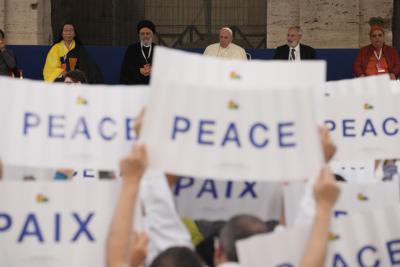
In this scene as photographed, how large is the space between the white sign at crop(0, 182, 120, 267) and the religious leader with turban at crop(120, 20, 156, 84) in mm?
10416

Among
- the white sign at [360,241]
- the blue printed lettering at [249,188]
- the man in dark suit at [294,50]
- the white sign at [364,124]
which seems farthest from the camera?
the man in dark suit at [294,50]

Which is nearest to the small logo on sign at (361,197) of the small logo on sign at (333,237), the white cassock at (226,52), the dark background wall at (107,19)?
the small logo on sign at (333,237)

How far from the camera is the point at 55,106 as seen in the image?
487 centimetres

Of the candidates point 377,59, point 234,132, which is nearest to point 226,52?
point 377,59

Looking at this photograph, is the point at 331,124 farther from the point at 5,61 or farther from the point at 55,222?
the point at 5,61

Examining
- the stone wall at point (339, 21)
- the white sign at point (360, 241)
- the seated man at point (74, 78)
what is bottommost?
the white sign at point (360, 241)

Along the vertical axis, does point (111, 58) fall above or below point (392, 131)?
above

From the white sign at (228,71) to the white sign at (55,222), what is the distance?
20.0 inches

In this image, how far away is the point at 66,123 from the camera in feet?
16.0

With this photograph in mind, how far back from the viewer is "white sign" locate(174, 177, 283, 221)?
16.9 ft

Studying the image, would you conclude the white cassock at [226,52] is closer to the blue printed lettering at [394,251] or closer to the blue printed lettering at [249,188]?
the blue printed lettering at [249,188]

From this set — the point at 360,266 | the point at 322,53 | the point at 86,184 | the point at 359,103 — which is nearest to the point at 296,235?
the point at 360,266

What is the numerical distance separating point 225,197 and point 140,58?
10269mm

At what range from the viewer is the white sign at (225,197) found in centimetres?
516
